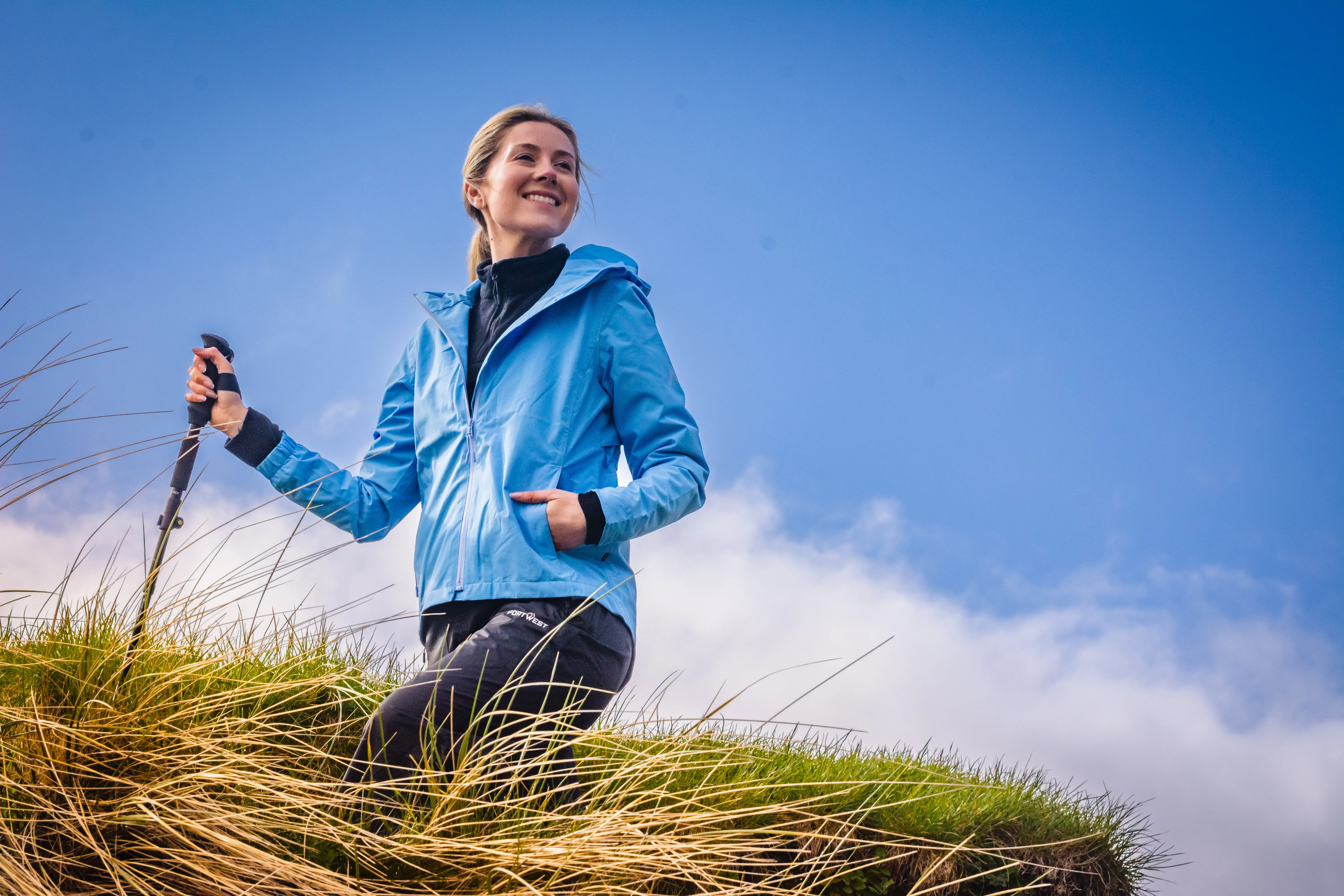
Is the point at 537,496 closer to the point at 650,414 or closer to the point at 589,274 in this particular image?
the point at 650,414

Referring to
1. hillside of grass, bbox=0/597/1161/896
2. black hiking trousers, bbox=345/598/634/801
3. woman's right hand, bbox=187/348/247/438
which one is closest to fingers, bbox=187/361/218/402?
woman's right hand, bbox=187/348/247/438

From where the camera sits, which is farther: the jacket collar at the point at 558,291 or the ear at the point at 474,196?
the ear at the point at 474,196

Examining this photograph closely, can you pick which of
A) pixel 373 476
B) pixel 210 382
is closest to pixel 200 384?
pixel 210 382

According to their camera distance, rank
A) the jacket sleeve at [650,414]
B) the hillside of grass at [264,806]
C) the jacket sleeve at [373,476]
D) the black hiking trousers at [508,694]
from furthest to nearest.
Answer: the jacket sleeve at [373,476] → the jacket sleeve at [650,414] → the black hiking trousers at [508,694] → the hillside of grass at [264,806]

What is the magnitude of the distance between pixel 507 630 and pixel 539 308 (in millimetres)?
950

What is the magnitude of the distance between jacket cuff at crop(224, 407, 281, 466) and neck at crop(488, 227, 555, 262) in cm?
94

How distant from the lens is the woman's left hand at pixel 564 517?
2352 millimetres

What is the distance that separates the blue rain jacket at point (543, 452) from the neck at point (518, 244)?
193mm

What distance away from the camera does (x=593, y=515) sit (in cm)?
235

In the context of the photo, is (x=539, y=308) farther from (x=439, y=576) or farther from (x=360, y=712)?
(x=360, y=712)

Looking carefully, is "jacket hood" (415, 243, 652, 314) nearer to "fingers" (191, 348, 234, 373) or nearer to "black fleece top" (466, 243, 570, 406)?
"black fleece top" (466, 243, 570, 406)

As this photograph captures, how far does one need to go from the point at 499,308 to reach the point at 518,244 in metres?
0.22

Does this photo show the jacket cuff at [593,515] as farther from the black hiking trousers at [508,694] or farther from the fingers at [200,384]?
the fingers at [200,384]

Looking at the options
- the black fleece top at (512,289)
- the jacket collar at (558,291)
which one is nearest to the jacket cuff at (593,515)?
the jacket collar at (558,291)
